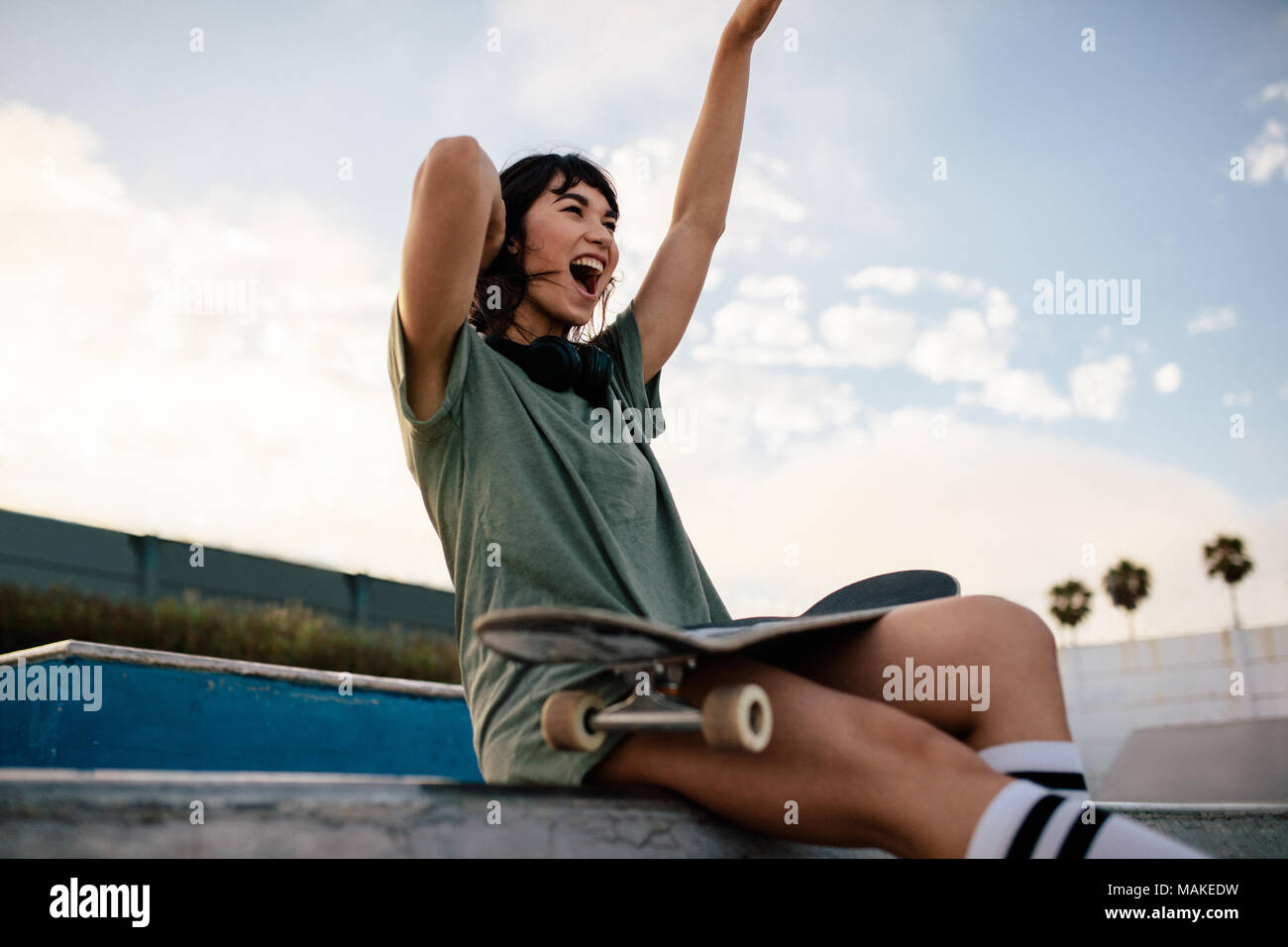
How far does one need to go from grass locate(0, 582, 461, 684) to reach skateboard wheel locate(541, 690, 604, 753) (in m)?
6.09

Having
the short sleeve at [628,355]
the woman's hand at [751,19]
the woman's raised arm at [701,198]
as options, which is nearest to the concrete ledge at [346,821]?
the short sleeve at [628,355]

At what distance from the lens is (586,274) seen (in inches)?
75.5

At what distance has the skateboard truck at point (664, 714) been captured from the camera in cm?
100

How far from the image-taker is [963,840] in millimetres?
970

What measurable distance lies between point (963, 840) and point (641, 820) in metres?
0.37

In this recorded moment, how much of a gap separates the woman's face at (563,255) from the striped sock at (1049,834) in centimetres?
126

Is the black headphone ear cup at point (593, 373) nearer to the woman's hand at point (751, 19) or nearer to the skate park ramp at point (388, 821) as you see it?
the skate park ramp at point (388, 821)

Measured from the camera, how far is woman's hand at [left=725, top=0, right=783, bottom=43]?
2014 mm

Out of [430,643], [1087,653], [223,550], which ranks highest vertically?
[223,550]

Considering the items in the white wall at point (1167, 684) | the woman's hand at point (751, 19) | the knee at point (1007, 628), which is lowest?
the white wall at point (1167, 684)
